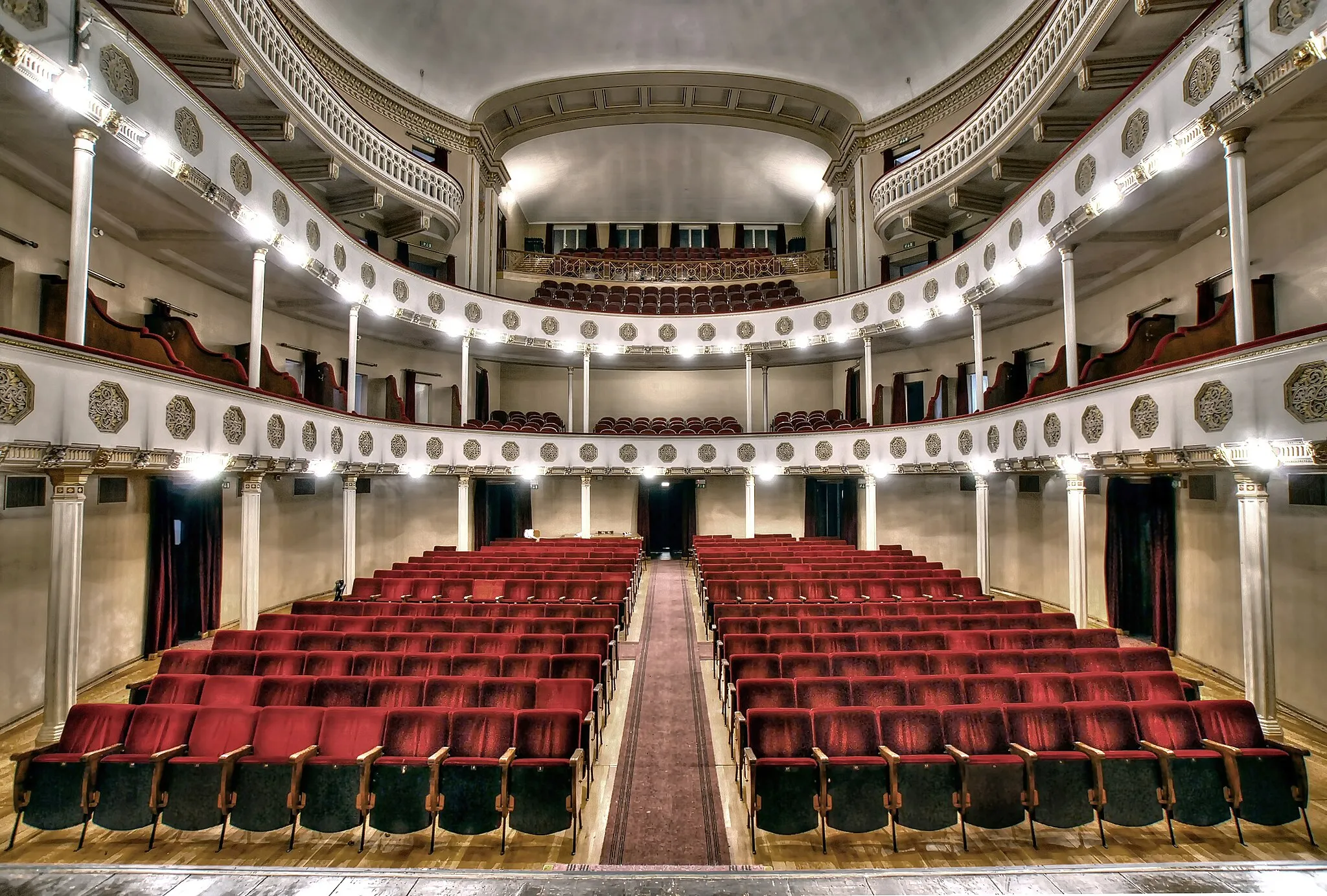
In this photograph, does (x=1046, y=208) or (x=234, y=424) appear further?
(x=1046, y=208)

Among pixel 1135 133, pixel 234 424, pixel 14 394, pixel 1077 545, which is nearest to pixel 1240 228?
pixel 1135 133

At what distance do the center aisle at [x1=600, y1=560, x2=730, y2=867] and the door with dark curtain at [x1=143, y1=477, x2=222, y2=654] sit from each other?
704cm

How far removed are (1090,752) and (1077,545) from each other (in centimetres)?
510

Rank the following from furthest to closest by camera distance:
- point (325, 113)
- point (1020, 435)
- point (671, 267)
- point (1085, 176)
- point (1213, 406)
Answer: point (671, 267), point (325, 113), point (1020, 435), point (1085, 176), point (1213, 406)

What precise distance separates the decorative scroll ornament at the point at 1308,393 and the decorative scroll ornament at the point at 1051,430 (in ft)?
10.9

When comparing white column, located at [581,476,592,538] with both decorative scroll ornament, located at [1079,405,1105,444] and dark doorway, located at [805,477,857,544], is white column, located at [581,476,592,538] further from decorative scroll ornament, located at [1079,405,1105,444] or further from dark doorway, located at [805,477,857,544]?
decorative scroll ornament, located at [1079,405,1105,444]

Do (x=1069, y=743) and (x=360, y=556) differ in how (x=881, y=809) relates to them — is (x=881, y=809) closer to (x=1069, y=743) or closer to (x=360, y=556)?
(x=1069, y=743)

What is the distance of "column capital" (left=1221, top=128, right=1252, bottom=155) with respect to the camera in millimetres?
5555

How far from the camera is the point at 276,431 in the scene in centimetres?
844

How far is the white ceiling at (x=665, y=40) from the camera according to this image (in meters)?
14.8


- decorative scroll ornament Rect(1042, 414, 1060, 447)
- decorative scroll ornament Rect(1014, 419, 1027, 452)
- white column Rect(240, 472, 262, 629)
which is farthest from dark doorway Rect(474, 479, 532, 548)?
decorative scroll ornament Rect(1042, 414, 1060, 447)

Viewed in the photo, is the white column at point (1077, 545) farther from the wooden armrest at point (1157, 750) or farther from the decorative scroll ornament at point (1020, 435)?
the wooden armrest at point (1157, 750)

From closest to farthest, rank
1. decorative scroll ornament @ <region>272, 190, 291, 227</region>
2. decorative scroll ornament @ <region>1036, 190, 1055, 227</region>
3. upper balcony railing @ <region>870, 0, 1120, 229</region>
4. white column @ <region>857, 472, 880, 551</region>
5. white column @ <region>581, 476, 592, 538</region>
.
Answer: decorative scroll ornament @ <region>1036, 190, 1055, 227</region> < decorative scroll ornament @ <region>272, 190, 291, 227</region> < upper balcony railing @ <region>870, 0, 1120, 229</region> < white column @ <region>857, 472, 880, 551</region> < white column @ <region>581, 476, 592, 538</region>

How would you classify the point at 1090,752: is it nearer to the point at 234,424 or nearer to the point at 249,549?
the point at 234,424
